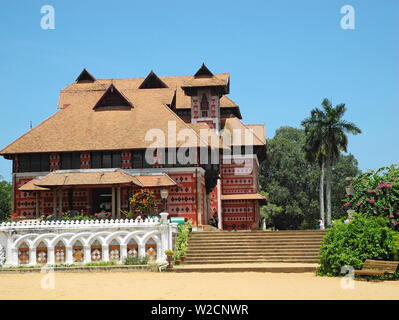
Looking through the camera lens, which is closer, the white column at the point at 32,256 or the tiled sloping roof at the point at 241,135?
the white column at the point at 32,256

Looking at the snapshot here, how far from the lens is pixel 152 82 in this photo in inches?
1902

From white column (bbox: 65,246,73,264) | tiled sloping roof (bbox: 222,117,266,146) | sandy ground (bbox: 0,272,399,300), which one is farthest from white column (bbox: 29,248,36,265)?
tiled sloping roof (bbox: 222,117,266,146)

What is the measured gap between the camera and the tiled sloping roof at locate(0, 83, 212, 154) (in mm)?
37812

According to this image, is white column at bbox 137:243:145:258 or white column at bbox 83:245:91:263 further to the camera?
white column at bbox 83:245:91:263

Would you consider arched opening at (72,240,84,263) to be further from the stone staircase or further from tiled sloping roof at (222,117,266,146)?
tiled sloping roof at (222,117,266,146)

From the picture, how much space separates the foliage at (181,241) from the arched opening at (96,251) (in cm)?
363

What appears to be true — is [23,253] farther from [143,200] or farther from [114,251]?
[143,200]

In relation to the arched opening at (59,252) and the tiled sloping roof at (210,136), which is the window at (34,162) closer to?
the tiled sloping roof at (210,136)

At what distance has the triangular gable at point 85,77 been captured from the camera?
50.3m

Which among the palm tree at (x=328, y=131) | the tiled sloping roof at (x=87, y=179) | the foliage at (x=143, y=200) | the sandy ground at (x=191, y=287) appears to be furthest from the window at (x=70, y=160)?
the palm tree at (x=328, y=131)

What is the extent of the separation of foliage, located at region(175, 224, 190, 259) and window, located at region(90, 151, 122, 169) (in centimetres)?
821
